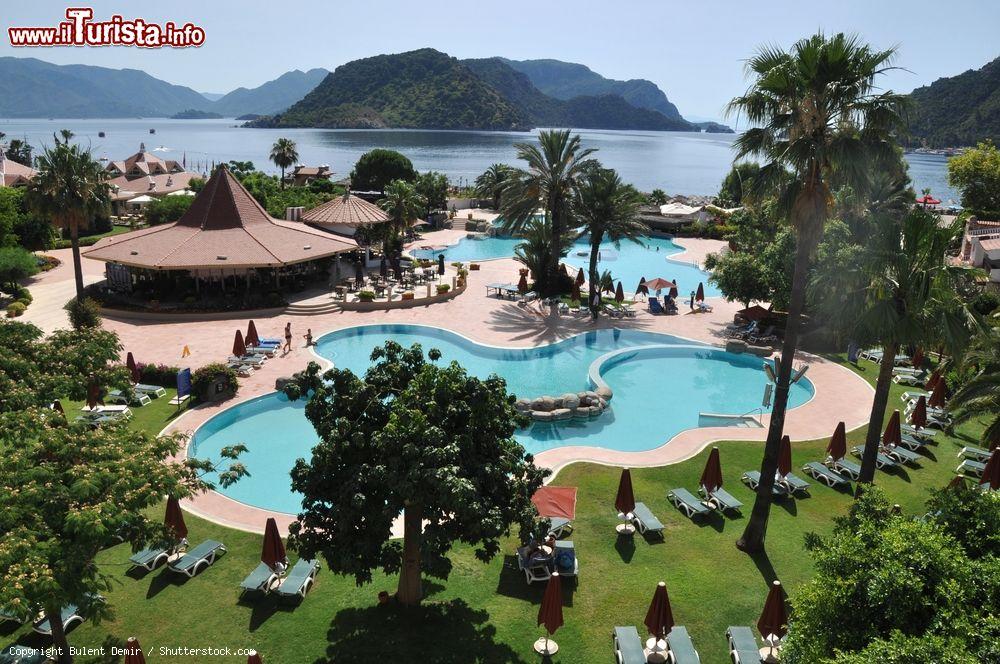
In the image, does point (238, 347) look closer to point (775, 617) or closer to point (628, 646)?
point (628, 646)

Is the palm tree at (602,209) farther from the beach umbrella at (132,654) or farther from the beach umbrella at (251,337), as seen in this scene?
the beach umbrella at (132,654)

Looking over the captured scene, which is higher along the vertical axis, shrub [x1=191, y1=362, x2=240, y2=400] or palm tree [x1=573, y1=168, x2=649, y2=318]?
palm tree [x1=573, y1=168, x2=649, y2=318]

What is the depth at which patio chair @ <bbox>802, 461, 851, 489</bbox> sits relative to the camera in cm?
1667

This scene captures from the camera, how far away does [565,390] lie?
24.6 metres

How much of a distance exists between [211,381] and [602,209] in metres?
21.3

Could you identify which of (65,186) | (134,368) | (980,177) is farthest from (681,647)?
(980,177)

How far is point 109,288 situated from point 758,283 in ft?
108

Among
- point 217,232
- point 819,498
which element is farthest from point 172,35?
point 819,498

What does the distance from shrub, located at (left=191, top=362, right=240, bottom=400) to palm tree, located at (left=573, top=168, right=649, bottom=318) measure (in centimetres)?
1841

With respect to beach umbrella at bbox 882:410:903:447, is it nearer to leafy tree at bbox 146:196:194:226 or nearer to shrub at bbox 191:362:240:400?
shrub at bbox 191:362:240:400

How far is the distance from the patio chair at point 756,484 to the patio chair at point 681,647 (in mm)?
6226

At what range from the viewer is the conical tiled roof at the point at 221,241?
31938 mm

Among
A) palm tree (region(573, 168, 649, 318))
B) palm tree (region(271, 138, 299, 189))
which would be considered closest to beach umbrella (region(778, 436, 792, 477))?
palm tree (region(573, 168, 649, 318))

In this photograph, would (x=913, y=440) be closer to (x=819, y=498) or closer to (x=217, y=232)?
(x=819, y=498)
